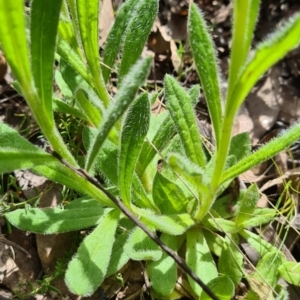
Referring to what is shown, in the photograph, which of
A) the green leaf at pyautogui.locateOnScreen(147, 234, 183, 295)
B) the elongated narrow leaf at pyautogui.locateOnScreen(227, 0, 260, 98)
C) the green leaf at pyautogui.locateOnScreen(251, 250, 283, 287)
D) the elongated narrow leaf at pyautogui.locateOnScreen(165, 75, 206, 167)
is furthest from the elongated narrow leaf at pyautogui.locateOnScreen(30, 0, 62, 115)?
the green leaf at pyautogui.locateOnScreen(251, 250, 283, 287)

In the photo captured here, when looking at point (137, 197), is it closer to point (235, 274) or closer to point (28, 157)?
point (235, 274)

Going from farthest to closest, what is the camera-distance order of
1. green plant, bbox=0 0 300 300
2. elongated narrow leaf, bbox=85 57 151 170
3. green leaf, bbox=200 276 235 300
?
1. green leaf, bbox=200 276 235 300
2. green plant, bbox=0 0 300 300
3. elongated narrow leaf, bbox=85 57 151 170

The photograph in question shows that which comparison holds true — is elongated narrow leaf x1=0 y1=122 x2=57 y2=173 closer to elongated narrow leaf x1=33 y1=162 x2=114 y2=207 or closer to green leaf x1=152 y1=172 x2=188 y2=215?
elongated narrow leaf x1=33 y1=162 x2=114 y2=207

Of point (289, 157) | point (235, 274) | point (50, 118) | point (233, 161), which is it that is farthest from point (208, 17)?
point (50, 118)

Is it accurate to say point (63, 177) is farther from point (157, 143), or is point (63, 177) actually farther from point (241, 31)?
point (241, 31)

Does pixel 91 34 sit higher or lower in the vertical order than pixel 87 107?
higher

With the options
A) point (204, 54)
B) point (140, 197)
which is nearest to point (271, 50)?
point (204, 54)

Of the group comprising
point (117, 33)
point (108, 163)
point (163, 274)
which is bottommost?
point (163, 274)
